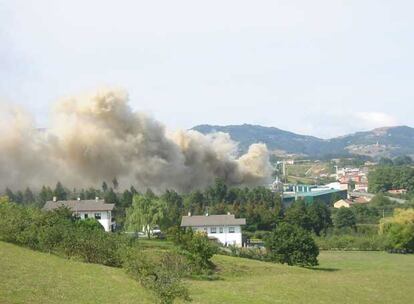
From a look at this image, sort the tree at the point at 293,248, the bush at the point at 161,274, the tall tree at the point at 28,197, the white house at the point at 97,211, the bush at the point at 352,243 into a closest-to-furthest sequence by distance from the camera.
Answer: the bush at the point at 161,274 → the tree at the point at 293,248 → the white house at the point at 97,211 → the bush at the point at 352,243 → the tall tree at the point at 28,197

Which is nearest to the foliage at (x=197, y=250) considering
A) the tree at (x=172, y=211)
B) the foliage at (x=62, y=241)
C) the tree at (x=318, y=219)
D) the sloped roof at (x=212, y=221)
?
the foliage at (x=62, y=241)

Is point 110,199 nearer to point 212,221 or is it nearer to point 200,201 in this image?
point 200,201

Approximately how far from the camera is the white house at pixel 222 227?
55875 mm

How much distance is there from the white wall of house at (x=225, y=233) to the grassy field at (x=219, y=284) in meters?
16.1

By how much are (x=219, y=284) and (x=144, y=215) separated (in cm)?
2371

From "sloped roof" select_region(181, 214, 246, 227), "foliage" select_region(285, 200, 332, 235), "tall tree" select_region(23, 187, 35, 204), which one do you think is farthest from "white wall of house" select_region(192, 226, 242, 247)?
"tall tree" select_region(23, 187, 35, 204)

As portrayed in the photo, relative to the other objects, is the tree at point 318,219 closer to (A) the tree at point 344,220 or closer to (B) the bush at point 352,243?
(A) the tree at point 344,220

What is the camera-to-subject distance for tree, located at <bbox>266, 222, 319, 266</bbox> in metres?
41.7

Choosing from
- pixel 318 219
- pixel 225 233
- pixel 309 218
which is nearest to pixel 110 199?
pixel 225 233

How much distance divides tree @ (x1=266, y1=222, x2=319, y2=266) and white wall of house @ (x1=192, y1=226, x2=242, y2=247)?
13.1 meters

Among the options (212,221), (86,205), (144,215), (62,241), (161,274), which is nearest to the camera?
(161,274)

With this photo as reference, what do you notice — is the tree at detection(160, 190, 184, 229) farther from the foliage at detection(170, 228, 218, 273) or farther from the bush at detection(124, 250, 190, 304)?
the bush at detection(124, 250, 190, 304)

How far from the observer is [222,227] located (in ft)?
185

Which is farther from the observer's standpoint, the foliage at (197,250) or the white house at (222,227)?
the white house at (222,227)
